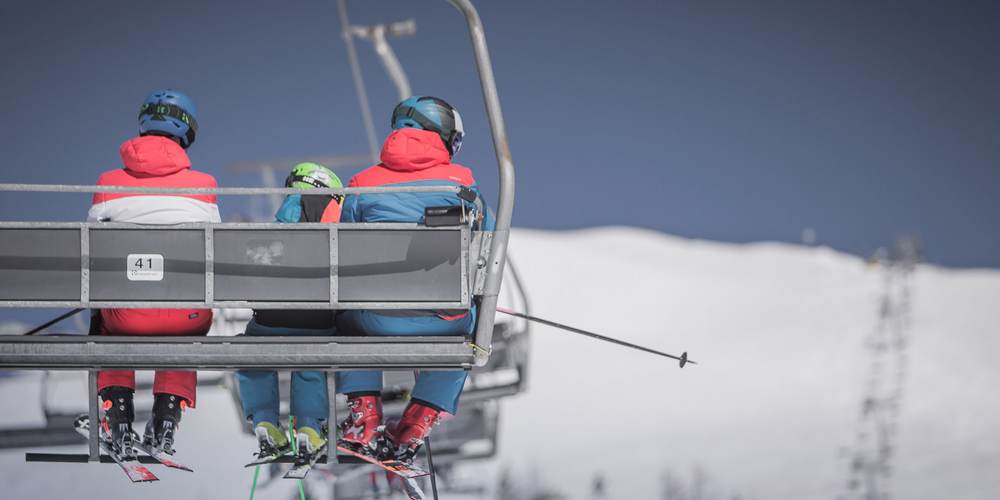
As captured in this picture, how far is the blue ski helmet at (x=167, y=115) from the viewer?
4914 mm

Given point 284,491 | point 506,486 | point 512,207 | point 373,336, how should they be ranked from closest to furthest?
point 512,207
point 373,336
point 506,486
point 284,491

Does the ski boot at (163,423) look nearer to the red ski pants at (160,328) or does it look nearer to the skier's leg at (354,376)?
the red ski pants at (160,328)

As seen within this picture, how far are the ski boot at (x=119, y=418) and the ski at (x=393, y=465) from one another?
3.25 ft

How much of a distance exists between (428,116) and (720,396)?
31779 millimetres

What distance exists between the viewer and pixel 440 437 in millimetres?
10805

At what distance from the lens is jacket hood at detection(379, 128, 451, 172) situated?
4734mm

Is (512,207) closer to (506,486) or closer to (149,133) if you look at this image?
(149,133)

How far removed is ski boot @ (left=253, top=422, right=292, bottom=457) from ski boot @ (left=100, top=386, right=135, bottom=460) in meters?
0.58

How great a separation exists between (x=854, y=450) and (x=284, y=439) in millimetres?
25962

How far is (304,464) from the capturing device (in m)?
4.85

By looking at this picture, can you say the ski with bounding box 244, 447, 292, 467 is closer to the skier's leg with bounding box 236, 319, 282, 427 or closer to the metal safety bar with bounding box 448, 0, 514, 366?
the skier's leg with bounding box 236, 319, 282, 427

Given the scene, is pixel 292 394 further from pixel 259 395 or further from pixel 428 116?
pixel 428 116

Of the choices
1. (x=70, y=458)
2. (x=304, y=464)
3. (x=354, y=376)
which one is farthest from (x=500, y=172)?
(x=70, y=458)

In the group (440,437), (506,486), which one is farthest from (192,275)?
(506,486)
